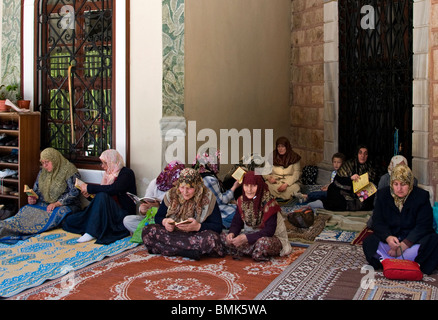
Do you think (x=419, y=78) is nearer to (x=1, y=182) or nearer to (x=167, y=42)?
(x=167, y=42)

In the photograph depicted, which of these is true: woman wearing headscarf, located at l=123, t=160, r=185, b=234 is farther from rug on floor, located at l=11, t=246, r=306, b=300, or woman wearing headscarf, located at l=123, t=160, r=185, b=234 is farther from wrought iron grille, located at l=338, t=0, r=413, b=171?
wrought iron grille, located at l=338, t=0, r=413, b=171

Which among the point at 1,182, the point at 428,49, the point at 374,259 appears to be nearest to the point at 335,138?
the point at 428,49

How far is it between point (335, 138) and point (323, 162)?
0.40 m

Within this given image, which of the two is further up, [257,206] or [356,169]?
[356,169]

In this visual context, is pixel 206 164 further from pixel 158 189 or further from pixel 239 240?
pixel 239 240

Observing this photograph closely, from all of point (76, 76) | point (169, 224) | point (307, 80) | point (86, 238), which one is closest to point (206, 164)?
point (169, 224)

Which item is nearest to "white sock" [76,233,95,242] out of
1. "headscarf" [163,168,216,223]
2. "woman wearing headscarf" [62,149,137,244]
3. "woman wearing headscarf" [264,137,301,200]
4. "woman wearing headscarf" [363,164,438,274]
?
"woman wearing headscarf" [62,149,137,244]

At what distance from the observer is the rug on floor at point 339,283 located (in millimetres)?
3629

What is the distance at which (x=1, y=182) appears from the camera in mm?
6184

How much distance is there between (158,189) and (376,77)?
3.20 meters

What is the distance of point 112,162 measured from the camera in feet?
18.4

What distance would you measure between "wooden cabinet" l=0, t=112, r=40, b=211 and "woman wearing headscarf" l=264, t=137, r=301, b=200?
8.91ft

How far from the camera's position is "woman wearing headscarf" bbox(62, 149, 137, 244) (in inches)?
208

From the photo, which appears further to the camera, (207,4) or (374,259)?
(207,4)
